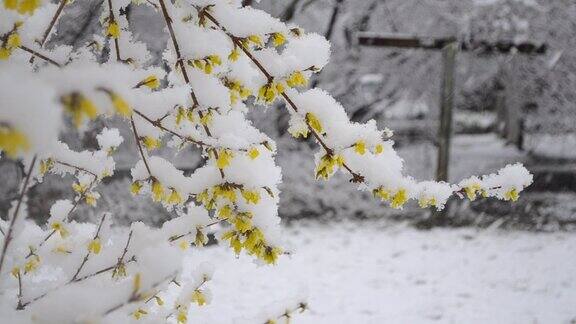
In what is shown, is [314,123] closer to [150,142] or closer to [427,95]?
[150,142]

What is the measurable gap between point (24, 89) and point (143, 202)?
300 inches

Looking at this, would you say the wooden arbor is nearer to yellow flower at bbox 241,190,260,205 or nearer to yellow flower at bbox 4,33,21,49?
yellow flower at bbox 241,190,260,205

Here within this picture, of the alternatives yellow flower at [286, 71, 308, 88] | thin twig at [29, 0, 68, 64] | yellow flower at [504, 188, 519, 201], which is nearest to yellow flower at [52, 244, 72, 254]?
thin twig at [29, 0, 68, 64]

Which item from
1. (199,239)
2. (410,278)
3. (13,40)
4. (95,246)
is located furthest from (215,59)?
(410,278)

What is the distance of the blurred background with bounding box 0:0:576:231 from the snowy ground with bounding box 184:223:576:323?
775mm

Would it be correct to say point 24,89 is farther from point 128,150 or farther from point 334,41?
point 128,150

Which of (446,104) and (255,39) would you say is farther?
(446,104)

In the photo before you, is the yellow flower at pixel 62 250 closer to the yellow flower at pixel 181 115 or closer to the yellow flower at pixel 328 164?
the yellow flower at pixel 181 115

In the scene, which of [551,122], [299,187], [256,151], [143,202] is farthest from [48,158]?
[551,122]

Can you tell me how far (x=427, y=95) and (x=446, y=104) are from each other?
3548 millimetres

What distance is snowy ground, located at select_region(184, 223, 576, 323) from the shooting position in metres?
3.97

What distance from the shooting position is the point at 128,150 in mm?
11750

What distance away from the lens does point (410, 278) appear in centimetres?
475

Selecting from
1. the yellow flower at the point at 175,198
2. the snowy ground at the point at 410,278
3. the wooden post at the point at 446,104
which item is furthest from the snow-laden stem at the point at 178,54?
the wooden post at the point at 446,104
